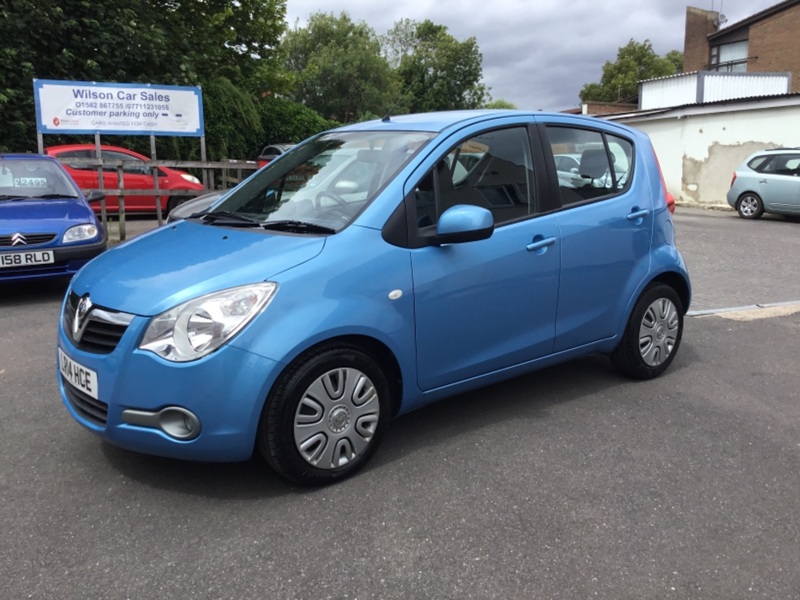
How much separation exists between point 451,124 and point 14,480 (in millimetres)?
2820

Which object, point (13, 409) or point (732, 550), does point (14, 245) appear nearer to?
point (13, 409)

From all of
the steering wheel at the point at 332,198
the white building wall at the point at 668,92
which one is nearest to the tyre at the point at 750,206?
the white building wall at the point at 668,92

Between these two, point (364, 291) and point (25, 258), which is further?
point (25, 258)

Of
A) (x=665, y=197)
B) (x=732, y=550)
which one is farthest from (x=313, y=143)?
(x=732, y=550)

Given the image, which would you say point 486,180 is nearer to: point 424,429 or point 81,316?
point 424,429

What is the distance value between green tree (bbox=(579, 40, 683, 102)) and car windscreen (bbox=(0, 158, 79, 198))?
211 feet

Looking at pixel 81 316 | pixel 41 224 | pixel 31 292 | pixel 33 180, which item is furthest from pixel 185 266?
pixel 33 180

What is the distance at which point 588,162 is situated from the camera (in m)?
4.45

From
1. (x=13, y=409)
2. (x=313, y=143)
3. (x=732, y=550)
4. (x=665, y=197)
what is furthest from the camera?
(x=665, y=197)

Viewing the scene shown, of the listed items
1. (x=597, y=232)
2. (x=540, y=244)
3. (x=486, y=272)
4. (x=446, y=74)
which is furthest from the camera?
(x=446, y=74)

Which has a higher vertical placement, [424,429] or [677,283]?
[677,283]

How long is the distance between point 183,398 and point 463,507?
4.23 ft

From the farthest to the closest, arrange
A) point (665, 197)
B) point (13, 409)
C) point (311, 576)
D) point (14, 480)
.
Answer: point (665, 197) < point (13, 409) < point (14, 480) < point (311, 576)

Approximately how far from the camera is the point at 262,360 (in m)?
2.91
